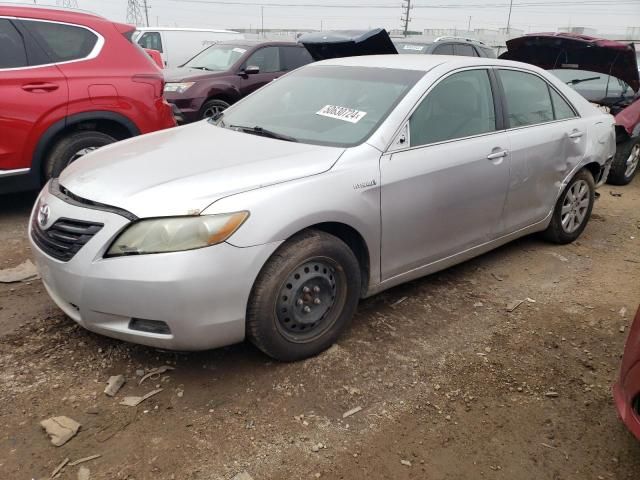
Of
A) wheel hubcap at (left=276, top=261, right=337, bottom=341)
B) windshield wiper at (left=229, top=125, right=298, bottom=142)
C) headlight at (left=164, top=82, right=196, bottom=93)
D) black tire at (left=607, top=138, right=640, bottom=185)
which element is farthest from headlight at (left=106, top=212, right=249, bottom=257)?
headlight at (left=164, top=82, right=196, bottom=93)

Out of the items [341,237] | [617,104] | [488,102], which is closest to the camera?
[341,237]

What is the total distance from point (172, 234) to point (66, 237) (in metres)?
0.58

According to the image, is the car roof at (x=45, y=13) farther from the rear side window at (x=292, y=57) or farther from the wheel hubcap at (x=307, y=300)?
the rear side window at (x=292, y=57)

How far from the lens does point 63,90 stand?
187 inches

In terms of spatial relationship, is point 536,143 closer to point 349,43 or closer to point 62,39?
point 349,43

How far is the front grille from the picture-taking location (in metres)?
2.54

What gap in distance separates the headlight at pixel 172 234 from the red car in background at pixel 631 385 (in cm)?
169

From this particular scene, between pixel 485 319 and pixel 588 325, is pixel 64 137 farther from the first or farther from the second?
pixel 588 325

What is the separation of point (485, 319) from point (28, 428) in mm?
2578

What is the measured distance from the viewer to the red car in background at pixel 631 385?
2.05 meters

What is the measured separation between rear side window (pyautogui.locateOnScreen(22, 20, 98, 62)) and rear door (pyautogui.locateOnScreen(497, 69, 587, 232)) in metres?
3.65

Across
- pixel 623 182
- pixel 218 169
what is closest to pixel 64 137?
pixel 218 169

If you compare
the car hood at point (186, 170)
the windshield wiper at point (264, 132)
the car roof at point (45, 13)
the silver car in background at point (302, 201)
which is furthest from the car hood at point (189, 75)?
the car hood at point (186, 170)

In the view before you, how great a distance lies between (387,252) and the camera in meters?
3.14
